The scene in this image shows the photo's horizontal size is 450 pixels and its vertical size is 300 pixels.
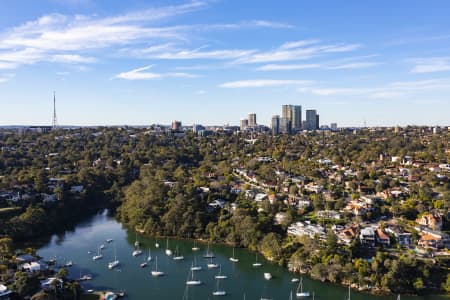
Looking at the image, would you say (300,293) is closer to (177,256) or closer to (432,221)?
(177,256)

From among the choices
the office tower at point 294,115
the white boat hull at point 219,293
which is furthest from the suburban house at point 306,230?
the office tower at point 294,115

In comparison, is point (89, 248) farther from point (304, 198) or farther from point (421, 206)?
point (421, 206)

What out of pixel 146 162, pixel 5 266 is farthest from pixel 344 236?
pixel 146 162

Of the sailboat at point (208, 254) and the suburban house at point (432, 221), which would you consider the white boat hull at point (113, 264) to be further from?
the suburban house at point (432, 221)

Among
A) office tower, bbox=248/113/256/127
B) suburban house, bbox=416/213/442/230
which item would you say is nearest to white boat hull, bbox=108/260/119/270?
suburban house, bbox=416/213/442/230

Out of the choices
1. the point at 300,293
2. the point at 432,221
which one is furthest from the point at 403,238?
the point at 300,293

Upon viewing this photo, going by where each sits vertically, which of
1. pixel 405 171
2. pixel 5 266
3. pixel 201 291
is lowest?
pixel 201 291

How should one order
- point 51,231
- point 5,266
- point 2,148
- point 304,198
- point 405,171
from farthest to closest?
point 2,148, point 405,171, point 304,198, point 51,231, point 5,266
